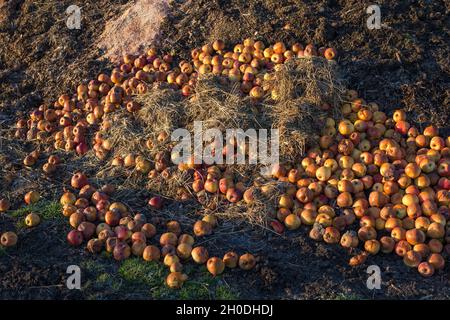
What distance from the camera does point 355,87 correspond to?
7008 mm

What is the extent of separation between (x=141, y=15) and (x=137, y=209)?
12.7ft

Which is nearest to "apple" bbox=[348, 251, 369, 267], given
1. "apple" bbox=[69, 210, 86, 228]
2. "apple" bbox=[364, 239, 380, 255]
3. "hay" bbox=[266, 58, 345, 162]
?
"apple" bbox=[364, 239, 380, 255]

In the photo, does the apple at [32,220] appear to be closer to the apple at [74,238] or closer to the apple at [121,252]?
the apple at [74,238]

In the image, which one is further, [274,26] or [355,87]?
[274,26]

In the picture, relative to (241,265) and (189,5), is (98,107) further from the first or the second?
(241,265)

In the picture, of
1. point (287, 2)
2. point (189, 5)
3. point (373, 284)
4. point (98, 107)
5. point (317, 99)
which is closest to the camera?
point (373, 284)

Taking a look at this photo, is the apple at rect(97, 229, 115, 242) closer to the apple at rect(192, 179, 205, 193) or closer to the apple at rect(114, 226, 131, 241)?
the apple at rect(114, 226, 131, 241)

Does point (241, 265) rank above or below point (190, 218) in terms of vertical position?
below

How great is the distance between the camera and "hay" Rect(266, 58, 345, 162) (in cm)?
628

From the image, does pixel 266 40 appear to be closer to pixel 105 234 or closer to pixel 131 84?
pixel 131 84

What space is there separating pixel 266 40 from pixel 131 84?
1974 mm

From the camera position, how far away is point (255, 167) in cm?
628

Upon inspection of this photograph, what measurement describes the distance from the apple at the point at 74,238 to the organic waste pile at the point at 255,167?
0.06 metres

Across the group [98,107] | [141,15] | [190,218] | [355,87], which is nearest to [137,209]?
[190,218]
